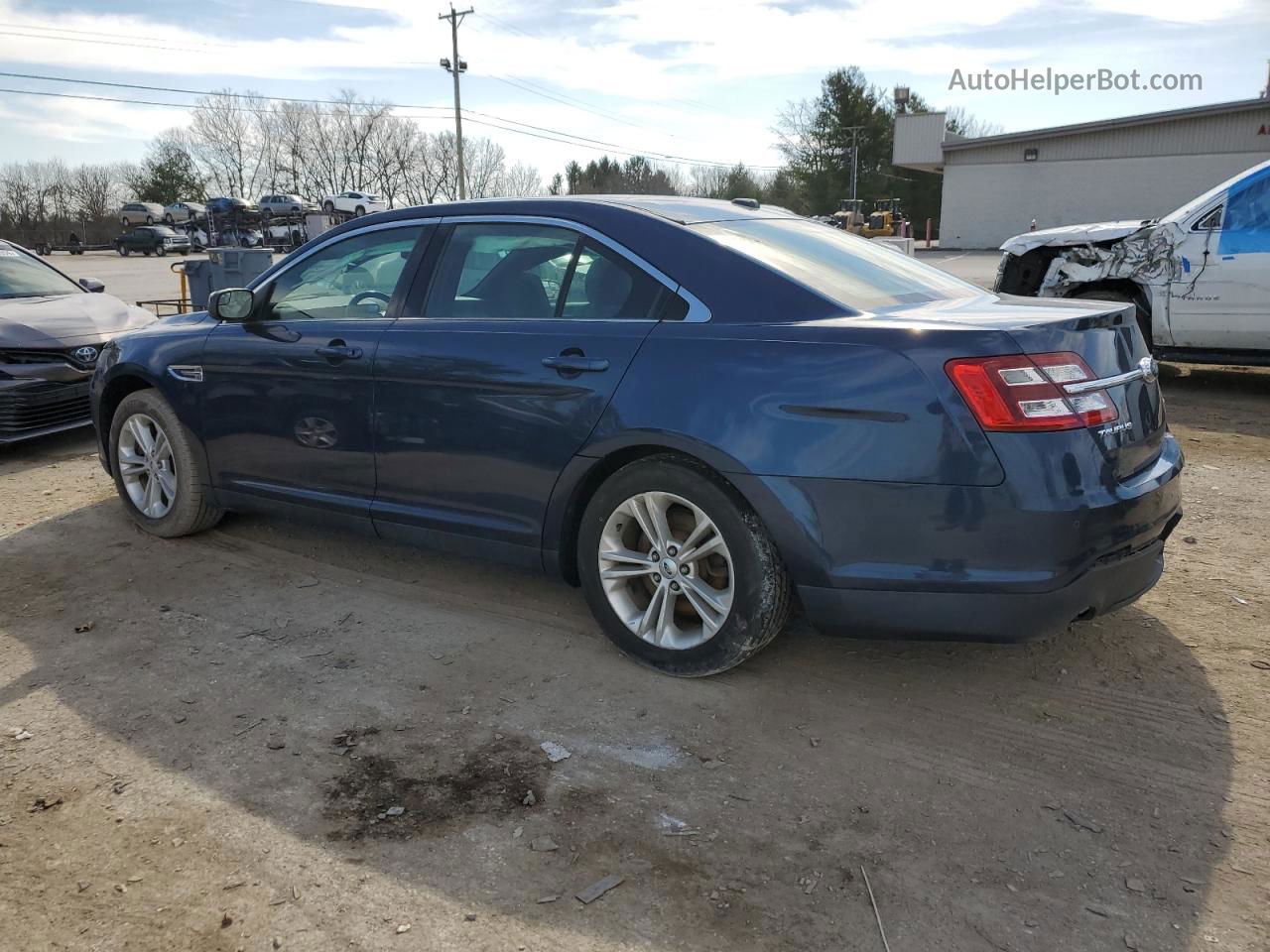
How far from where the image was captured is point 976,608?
9.64ft

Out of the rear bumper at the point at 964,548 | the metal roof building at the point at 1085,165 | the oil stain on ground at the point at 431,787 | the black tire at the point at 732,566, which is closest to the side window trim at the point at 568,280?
the black tire at the point at 732,566

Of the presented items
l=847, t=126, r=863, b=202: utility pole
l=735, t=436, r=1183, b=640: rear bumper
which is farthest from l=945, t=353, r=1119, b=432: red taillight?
l=847, t=126, r=863, b=202: utility pole

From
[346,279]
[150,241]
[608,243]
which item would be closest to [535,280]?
[608,243]

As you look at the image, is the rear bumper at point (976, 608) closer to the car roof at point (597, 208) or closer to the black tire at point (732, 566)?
the black tire at point (732, 566)

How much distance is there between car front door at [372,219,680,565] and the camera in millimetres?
3527

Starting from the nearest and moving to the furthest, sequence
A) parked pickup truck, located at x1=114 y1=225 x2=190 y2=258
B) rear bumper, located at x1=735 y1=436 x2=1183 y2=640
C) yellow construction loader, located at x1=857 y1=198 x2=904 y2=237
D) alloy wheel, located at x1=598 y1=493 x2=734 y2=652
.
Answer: rear bumper, located at x1=735 y1=436 x2=1183 y2=640
alloy wheel, located at x1=598 y1=493 x2=734 y2=652
yellow construction loader, located at x1=857 y1=198 x2=904 y2=237
parked pickup truck, located at x1=114 y1=225 x2=190 y2=258

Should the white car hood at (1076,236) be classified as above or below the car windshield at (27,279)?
above

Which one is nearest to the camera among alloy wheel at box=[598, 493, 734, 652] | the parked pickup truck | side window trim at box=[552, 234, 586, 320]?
alloy wheel at box=[598, 493, 734, 652]

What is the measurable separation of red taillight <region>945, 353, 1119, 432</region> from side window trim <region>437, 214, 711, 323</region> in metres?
0.88

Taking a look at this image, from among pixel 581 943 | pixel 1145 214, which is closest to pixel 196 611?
pixel 581 943

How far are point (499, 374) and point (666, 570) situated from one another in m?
0.97

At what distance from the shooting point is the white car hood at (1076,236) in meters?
8.89

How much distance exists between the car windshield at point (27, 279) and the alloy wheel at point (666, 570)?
6709mm

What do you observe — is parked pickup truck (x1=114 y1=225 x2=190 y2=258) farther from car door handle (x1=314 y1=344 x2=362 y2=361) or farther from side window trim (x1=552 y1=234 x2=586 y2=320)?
side window trim (x1=552 y1=234 x2=586 y2=320)
